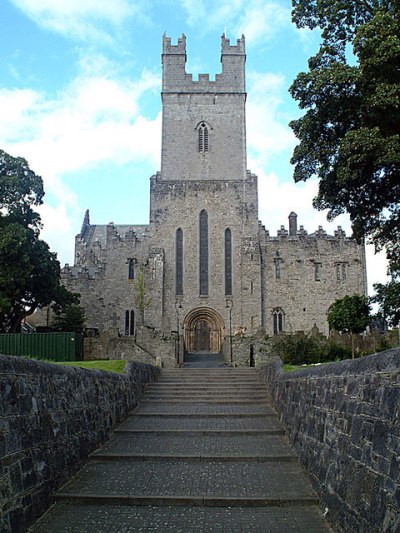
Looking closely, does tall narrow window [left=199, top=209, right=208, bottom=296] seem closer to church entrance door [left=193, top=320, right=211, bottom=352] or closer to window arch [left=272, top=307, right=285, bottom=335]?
church entrance door [left=193, top=320, right=211, bottom=352]

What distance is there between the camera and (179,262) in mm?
39031

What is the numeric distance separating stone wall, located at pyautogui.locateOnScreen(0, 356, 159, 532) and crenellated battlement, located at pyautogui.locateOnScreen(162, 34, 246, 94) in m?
36.4

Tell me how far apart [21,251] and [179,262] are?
51.5ft

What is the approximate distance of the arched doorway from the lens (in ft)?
125

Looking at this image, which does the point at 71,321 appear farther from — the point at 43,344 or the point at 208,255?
the point at 43,344

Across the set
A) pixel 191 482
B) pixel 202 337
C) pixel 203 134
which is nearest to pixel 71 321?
pixel 202 337

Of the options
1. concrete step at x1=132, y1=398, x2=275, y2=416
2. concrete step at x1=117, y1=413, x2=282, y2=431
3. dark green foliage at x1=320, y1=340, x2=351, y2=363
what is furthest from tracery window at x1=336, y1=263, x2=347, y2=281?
concrete step at x1=117, y1=413, x2=282, y2=431

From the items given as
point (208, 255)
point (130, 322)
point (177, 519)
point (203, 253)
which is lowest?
point (177, 519)

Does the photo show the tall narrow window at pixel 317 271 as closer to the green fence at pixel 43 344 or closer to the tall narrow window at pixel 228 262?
the tall narrow window at pixel 228 262

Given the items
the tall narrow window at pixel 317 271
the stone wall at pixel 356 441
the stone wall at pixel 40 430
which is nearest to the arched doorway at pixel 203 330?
the tall narrow window at pixel 317 271

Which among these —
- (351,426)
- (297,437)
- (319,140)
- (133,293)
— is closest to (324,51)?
(319,140)

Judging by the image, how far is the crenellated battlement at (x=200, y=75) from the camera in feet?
140

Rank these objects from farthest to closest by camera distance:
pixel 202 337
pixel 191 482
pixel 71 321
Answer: pixel 202 337, pixel 71 321, pixel 191 482

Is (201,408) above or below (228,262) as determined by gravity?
below
